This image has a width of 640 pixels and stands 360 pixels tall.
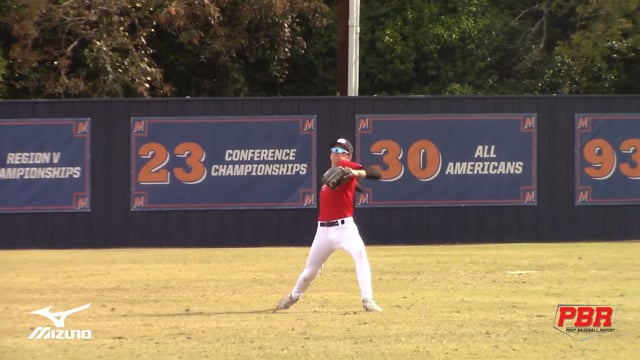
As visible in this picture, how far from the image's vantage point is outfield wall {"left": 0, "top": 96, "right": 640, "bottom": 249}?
21.1 m

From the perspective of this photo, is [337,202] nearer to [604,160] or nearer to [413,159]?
[413,159]

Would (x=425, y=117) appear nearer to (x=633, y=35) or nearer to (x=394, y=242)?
(x=394, y=242)

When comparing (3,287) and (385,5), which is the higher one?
(385,5)

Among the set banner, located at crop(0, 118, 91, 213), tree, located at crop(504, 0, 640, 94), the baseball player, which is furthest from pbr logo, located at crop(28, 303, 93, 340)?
tree, located at crop(504, 0, 640, 94)

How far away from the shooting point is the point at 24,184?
20.9 m

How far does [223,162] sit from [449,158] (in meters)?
4.19

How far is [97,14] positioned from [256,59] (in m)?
5.16

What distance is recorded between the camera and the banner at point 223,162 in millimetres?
21188

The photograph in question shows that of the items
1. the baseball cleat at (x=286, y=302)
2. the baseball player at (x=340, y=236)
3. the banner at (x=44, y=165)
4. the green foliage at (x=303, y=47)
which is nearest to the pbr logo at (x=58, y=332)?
the baseball cleat at (x=286, y=302)

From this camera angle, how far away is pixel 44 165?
21000 millimetres

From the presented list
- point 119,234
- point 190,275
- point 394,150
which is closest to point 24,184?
point 119,234

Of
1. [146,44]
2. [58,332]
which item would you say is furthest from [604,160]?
[146,44]

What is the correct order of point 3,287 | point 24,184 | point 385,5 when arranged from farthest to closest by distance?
point 385,5, point 24,184, point 3,287

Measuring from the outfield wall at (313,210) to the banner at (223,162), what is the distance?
15 cm
